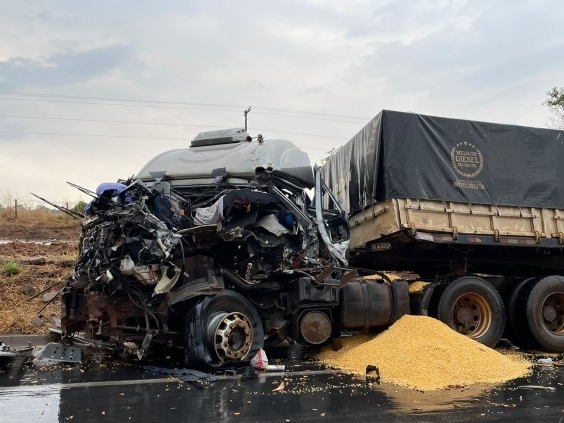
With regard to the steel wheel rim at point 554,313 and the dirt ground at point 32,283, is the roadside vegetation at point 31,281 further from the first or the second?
the steel wheel rim at point 554,313

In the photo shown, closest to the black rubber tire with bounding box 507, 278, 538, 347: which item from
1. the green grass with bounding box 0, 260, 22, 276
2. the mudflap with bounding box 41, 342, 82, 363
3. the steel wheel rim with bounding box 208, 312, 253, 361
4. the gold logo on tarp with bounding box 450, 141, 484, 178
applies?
the gold logo on tarp with bounding box 450, 141, 484, 178

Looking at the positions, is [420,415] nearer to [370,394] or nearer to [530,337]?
[370,394]

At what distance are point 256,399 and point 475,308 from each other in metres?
4.83

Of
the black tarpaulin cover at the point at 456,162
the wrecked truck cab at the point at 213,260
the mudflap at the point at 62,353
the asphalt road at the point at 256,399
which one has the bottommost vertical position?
the asphalt road at the point at 256,399

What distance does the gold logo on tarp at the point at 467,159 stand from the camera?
8.72 meters

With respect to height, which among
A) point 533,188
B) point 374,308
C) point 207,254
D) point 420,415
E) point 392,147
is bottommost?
point 420,415

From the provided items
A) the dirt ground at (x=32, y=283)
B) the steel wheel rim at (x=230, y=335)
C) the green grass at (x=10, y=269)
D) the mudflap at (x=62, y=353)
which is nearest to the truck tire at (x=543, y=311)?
the steel wheel rim at (x=230, y=335)

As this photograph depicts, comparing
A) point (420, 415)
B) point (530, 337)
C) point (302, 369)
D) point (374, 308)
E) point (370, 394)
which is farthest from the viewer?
point (530, 337)

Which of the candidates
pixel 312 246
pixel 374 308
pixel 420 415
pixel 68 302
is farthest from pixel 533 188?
pixel 68 302

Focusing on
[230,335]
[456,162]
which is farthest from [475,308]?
[230,335]

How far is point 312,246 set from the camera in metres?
7.77

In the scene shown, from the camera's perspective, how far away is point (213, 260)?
7383 millimetres

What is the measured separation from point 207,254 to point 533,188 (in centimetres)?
519

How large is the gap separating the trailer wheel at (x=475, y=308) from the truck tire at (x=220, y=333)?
3173 millimetres
